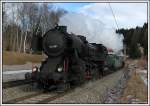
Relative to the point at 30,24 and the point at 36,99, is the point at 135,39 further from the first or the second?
the point at 36,99

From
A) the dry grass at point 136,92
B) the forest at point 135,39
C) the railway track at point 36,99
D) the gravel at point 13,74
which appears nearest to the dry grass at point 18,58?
the gravel at point 13,74

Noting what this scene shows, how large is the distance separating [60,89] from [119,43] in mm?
25719

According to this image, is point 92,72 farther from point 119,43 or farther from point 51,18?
point 51,18

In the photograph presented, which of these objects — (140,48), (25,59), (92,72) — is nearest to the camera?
(92,72)

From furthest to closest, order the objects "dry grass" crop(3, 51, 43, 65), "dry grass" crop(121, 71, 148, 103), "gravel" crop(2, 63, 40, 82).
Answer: "dry grass" crop(3, 51, 43, 65) < "gravel" crop(2, 63, 40, 82) < "dry grass" crop(121, 71, 148, 103)

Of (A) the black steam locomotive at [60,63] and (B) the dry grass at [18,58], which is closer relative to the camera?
(A) the black steam locomotive at [60,63]

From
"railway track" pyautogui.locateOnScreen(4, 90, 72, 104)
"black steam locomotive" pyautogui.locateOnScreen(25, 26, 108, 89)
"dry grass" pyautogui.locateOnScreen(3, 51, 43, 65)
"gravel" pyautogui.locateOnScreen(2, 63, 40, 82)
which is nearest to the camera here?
"railway track" pyautogui.locateOnScreen(4, 90, 72, 104)

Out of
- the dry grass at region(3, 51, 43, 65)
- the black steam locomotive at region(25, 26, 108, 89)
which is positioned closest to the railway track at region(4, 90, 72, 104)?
the black steam locomotive at region(25, 26, 108, 89)

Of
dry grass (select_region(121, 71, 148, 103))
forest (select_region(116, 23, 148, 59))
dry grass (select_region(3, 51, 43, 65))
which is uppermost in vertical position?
forest (select_region(116, 23, 148, 59))

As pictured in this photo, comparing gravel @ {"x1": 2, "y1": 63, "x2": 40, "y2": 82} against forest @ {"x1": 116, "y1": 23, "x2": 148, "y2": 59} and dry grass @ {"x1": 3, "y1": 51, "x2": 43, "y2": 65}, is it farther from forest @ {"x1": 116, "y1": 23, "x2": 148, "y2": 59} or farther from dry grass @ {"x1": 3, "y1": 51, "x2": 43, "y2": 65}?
forest @ {"x1": 116, "y1": 23, "x2": 148, "y2": 59}

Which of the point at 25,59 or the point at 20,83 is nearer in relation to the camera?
the point at 20,83

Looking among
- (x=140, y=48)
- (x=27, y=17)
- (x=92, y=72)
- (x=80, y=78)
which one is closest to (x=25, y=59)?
(x=27, y=17)

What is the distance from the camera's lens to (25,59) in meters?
48.8

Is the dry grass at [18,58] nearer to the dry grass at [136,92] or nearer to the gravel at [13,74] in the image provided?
the gravel at [13,74]
